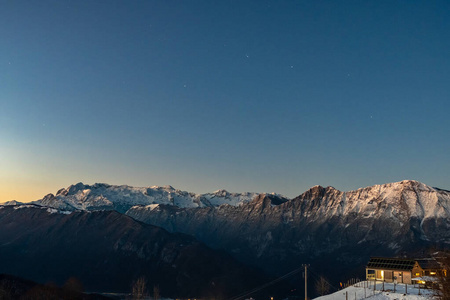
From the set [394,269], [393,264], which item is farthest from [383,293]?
[393,264]

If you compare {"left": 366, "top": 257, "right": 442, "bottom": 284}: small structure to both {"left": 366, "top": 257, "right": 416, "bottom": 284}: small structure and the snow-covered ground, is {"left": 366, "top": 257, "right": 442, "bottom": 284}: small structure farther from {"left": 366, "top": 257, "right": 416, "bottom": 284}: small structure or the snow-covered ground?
the snow-covered ground

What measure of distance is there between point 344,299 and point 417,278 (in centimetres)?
2739

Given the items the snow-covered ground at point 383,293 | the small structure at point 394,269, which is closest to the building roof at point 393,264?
the small structure at point 394,269

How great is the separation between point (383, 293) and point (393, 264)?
2474 cm

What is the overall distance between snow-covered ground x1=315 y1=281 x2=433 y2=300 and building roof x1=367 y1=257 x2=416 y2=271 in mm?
7818

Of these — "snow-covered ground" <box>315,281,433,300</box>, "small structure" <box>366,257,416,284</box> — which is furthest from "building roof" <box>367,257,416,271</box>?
"snow-covered ground" <box>315,281,433,300</box>

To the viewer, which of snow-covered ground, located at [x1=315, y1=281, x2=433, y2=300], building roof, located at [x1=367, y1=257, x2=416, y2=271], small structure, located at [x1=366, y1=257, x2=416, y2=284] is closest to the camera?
snow-covered ground, located at [x1=315, y1=281, x2=433, y2=300]

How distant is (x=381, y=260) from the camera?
136750mm

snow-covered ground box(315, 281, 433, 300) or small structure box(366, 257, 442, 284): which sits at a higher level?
small structure box(366, 257, 442, 284)

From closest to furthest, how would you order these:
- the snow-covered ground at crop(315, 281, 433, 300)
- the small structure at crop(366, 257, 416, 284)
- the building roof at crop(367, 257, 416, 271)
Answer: the snow-covered ground at crop(315, 281, 433, 300), the small structure at crop(366, 257, 416, 284), the building roof at crop(367, 257, 416, 271)

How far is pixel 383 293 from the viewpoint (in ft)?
358

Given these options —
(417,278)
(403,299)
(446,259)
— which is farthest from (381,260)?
(446,259)

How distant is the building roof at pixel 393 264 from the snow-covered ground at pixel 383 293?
7818mm

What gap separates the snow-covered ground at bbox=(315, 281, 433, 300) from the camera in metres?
103
